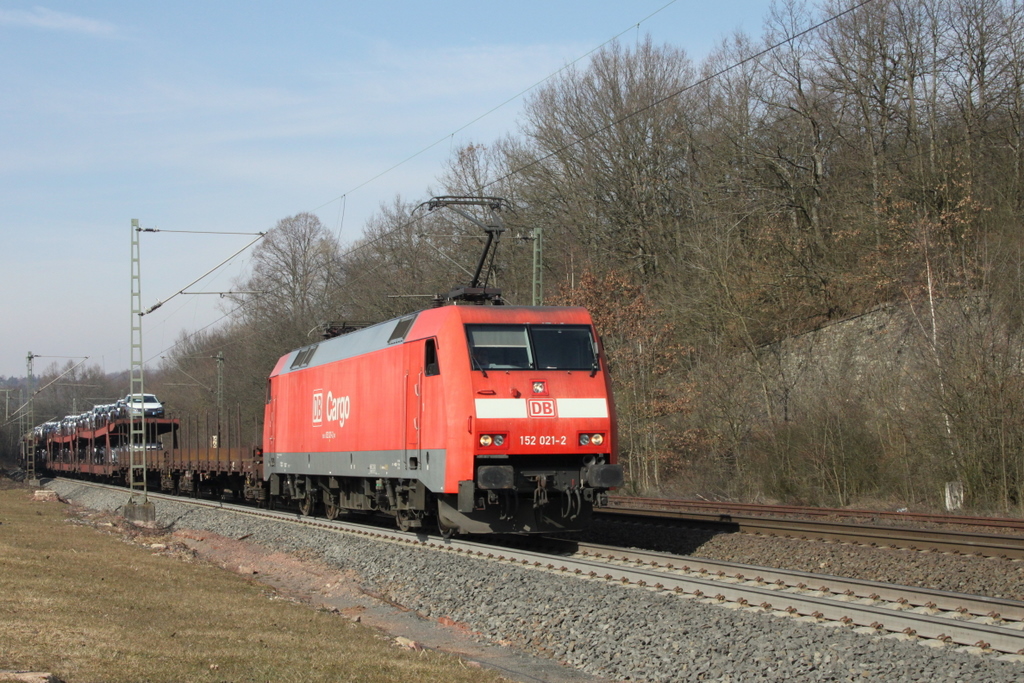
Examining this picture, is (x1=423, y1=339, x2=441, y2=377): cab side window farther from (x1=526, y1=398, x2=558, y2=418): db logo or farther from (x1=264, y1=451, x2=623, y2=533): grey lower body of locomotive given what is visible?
(x1=526, y1=398, x2=558, y2=418): db logo

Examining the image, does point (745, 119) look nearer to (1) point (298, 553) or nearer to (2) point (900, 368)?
(2) point (900, 368)

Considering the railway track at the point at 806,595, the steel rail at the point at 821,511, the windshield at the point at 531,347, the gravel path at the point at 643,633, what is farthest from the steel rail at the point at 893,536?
the windshield at the point at 531,347

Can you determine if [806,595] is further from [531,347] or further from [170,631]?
[170,631]

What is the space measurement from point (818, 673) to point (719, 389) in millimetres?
20448

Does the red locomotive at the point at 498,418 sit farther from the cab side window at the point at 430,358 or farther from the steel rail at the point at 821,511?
the steel rail at the point at 821,511

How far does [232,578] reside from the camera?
1442 centimetres

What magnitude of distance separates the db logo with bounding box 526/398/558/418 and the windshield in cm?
54

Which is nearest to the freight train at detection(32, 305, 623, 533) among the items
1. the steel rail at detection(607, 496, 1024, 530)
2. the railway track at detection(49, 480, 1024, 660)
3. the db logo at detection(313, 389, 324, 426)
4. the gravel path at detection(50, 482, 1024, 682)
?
the railway track at detection(49, 480, 1024, 660)

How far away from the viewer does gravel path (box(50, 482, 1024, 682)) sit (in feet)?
24.1

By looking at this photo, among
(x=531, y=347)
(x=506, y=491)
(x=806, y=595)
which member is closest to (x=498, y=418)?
(x=506, y=491)

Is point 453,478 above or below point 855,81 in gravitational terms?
below

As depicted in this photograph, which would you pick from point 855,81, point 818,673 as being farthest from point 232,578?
point 855,81

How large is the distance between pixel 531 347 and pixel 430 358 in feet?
5.21

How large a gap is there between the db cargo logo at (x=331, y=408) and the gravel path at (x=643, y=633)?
5033 mm
